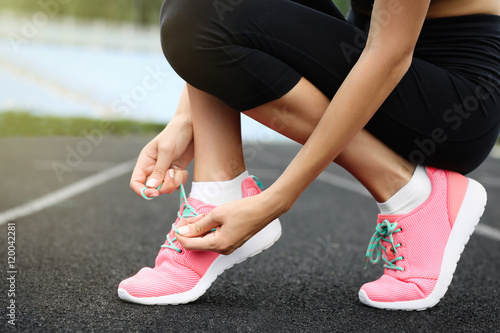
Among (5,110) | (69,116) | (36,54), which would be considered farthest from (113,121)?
(36,54)

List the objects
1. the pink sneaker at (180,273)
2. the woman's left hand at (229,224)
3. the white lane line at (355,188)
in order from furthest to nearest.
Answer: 1. the white lane line at (355,188)
2. the pink sneaker at (180,273)
3. the woman's left hand at (229,224)

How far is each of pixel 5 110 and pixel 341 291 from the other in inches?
362

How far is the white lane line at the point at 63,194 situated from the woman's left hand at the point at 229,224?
1.23 metres

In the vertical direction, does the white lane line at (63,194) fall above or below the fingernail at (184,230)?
below

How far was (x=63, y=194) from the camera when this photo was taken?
2730 mm

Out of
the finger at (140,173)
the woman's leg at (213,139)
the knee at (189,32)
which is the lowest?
the finger at (140,173)

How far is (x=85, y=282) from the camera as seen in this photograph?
1168mm

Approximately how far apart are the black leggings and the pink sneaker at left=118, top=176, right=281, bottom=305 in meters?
0.27

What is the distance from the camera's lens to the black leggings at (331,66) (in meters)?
0.95

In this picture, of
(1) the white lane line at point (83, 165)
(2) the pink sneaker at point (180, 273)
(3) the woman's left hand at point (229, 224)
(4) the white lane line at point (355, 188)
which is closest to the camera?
(3) the woman's left hand at point (229, 224)

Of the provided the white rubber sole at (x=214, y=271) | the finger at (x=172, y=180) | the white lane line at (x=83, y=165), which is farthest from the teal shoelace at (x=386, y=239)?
the white lane line at (x=83, y=165)

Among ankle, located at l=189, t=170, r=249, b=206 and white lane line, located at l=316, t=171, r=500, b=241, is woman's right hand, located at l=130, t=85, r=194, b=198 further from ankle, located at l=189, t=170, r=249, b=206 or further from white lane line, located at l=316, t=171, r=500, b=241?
white lane line, located at l=316, t=171, r=500, b=241

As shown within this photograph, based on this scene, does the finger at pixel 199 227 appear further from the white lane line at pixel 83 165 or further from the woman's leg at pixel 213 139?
the white lane line at pixel 83 165

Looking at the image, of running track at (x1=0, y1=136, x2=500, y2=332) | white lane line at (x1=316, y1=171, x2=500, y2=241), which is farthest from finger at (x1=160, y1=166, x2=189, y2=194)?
white lane line at (x1=316, y1=171, x2=500, y2=241)
